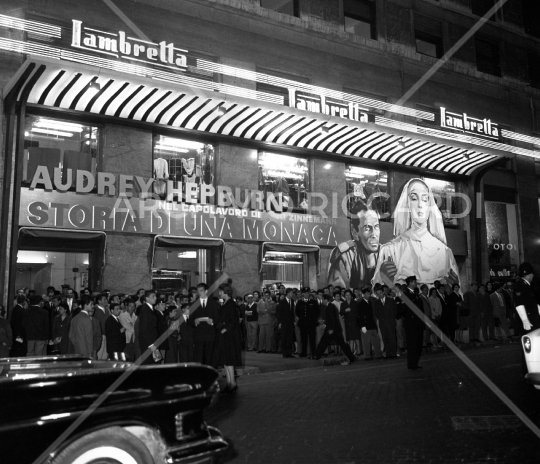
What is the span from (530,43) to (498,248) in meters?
12.4

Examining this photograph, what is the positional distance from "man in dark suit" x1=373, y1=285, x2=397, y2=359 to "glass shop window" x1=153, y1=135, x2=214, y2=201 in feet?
22.6

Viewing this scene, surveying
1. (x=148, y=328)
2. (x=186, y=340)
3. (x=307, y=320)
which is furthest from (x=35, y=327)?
(x=307, y=320)

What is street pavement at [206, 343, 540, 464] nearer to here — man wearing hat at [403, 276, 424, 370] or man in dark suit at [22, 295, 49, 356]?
man wearing hat at [403, 276, 424, 370]

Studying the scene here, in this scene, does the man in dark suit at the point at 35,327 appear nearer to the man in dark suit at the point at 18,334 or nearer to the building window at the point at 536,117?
the man in dark suit at the point at 18,334

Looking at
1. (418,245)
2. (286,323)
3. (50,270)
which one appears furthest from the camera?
(418,245)

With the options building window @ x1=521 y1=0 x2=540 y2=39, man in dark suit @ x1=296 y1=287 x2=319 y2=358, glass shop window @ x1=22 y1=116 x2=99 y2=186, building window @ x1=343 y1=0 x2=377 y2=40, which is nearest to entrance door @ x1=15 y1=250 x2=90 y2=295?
glass shop window @ x1=22 y1=116 x2=99 y2=186

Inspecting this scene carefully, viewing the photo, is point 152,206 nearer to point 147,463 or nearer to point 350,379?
point 350,379

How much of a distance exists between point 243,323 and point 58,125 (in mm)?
8084

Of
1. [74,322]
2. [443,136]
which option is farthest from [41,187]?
[443,136]

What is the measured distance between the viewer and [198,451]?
4281 mm

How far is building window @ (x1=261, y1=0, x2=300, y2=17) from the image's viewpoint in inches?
939

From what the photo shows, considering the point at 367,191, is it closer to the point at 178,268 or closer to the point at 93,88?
the point at 178,268

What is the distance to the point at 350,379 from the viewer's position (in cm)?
1228

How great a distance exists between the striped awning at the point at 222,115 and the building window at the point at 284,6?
17.8ft
